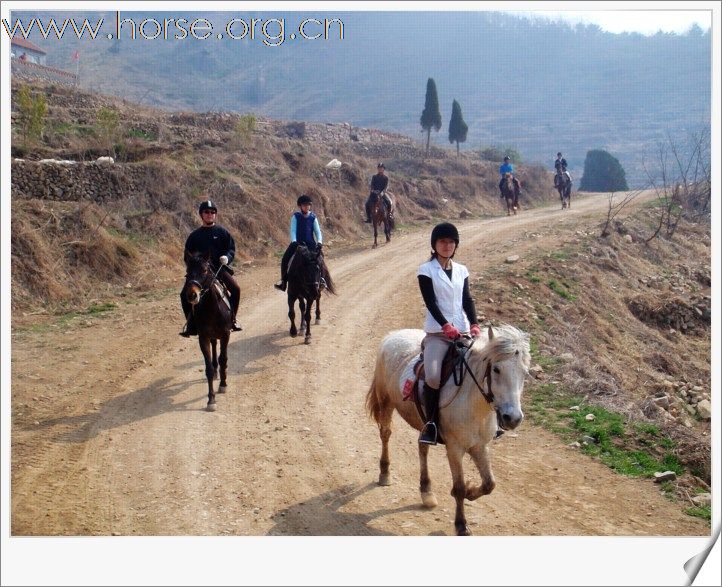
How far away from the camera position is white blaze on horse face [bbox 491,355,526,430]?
4.66m

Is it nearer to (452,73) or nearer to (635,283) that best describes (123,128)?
(635,283)

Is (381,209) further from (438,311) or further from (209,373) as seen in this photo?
(438,311)

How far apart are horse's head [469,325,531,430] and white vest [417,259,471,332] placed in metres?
0.62

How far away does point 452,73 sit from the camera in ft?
250

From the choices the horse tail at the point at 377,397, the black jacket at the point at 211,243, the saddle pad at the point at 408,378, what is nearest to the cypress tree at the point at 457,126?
the black jacket at the point at 211,243

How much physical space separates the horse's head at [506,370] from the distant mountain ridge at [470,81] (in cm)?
4473

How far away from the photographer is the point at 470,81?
7725 cm

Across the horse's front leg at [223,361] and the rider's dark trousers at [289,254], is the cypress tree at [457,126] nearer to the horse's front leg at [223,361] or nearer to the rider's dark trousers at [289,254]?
the rider's dark trousers at [289,254]

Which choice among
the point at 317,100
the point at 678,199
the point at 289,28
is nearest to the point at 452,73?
the point at 317,100

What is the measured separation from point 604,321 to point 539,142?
6086cm

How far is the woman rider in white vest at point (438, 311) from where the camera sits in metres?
5.39

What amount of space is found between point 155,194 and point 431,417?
14295mm

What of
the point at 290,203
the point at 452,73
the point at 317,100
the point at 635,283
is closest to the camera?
the point at 635,283

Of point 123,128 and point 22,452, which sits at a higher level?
point 123,128
